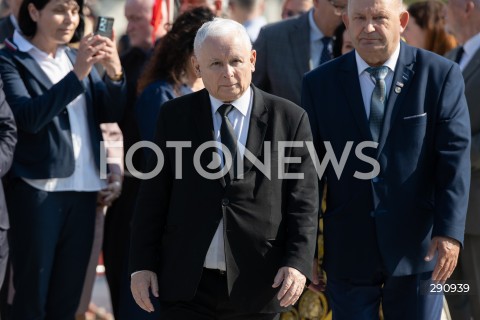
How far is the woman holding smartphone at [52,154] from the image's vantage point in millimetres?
6234

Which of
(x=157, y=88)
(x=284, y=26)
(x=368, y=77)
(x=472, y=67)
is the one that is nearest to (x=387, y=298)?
(x=368, y=77)

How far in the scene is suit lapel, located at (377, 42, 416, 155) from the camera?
5.02 m

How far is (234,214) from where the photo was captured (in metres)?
4.62

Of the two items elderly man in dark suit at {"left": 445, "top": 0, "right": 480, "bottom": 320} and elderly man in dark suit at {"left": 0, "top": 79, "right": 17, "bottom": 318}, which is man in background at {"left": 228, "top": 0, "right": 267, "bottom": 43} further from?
elderly man in dark suit at {"left": 0, "top": 79, "right": 17, "bottom": 318}

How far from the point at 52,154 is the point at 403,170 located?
2.32 metres

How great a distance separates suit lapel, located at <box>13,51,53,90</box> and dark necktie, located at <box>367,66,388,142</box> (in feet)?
7.20

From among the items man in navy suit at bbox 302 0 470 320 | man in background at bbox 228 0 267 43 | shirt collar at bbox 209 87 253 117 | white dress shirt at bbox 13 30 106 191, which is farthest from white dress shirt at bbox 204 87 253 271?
man in background at bbox 228 0 267 43

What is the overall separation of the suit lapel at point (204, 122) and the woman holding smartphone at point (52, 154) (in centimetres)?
158

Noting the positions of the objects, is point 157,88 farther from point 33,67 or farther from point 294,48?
point 294,48

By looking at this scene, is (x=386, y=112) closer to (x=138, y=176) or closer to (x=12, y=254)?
(x=138, y=176)

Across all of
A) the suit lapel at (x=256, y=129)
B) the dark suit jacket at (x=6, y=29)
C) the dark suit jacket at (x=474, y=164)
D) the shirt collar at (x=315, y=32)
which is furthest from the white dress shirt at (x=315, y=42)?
the suit lapel at (x=256, y=129)

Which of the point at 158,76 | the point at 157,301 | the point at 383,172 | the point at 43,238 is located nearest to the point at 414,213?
the point at 383,172

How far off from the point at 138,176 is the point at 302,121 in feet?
6.96

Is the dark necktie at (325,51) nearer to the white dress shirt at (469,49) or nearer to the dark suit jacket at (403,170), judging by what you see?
the white dress shirt at (469,49)
